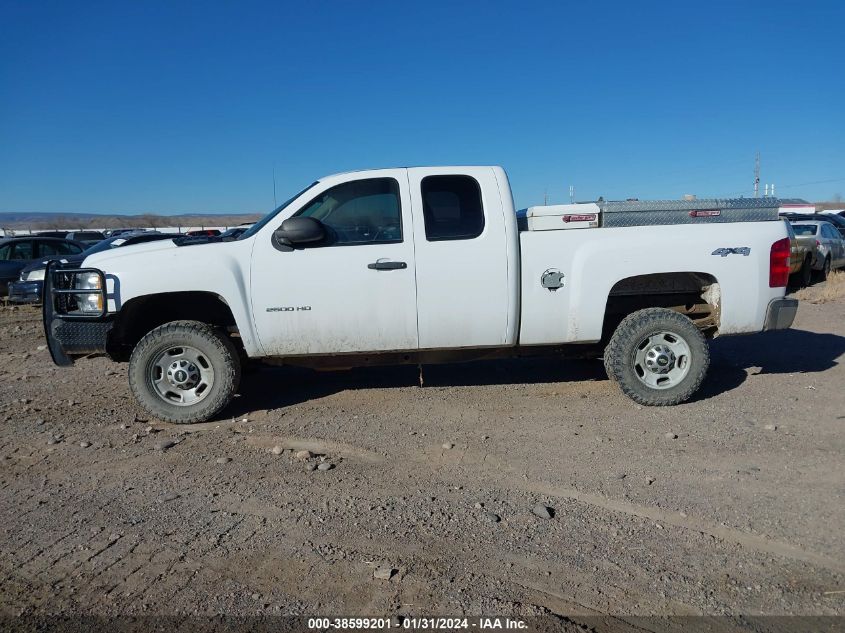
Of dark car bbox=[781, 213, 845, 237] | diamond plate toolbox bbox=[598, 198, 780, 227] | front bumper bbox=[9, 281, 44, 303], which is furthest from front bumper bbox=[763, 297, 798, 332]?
front bumper bbox=[9, 281, 44, 303]

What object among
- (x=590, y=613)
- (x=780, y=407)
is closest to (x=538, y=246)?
(x=780, y=407)

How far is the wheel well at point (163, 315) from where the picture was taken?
5.79m

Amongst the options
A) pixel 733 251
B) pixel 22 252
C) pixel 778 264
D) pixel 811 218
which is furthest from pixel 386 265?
pixel 811 218

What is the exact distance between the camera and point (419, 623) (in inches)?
113

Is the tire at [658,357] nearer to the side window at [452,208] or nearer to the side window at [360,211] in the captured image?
the side window at [452,208]

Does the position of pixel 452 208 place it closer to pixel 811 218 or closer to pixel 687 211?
pixel 687 211

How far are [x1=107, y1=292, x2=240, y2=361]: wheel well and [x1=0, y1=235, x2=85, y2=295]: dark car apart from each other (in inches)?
465

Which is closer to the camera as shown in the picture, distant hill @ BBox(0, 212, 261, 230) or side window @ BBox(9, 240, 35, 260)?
side window @ BBox(9, 240, 35, 260)

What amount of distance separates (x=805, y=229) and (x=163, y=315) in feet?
55.2

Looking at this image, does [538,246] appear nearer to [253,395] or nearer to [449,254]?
[449,254]

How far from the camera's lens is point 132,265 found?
18.1 feet

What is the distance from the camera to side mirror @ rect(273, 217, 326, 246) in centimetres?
541

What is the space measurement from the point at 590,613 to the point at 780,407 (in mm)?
3822

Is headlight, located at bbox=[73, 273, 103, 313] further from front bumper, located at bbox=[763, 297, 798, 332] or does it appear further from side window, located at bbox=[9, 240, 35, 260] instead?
side window, located at bbox=[9, 240, 35, 260]
